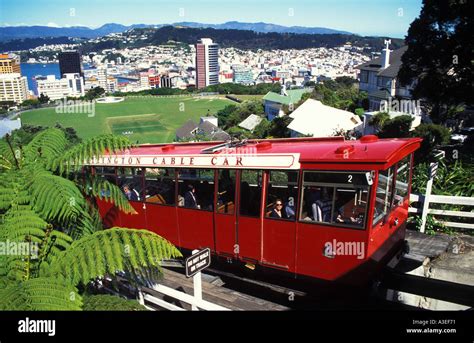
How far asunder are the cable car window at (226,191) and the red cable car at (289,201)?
2 centimetres

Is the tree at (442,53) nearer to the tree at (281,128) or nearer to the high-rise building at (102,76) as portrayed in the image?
the tree at (281,128)

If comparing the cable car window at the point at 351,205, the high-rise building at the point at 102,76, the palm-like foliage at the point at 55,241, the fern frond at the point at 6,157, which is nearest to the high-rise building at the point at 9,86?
the fern frond at the point at 6,157

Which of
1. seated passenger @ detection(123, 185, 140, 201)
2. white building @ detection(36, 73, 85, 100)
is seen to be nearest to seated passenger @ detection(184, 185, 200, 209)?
seated passenger @ detection(123, 185, 140, 201)

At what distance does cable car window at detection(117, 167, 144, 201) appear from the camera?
30.1ft

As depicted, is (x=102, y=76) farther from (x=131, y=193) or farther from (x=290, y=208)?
(x=290, y=208)

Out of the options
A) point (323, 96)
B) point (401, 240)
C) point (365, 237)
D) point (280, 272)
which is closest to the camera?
point (365, 237)

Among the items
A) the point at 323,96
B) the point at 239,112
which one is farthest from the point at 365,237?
the point at 239,112

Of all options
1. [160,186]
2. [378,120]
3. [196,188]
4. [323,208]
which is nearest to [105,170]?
[160,186]

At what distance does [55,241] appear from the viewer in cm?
448

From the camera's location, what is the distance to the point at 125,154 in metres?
9.30

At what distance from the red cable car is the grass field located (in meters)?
49.0

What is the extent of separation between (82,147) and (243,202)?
319 cm

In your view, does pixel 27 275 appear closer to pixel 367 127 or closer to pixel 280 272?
pixel 280 272

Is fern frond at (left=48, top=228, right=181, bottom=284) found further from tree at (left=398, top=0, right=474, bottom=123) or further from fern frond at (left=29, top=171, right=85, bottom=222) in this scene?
tree at (left=398, top=0, right=474, bottom=123)
